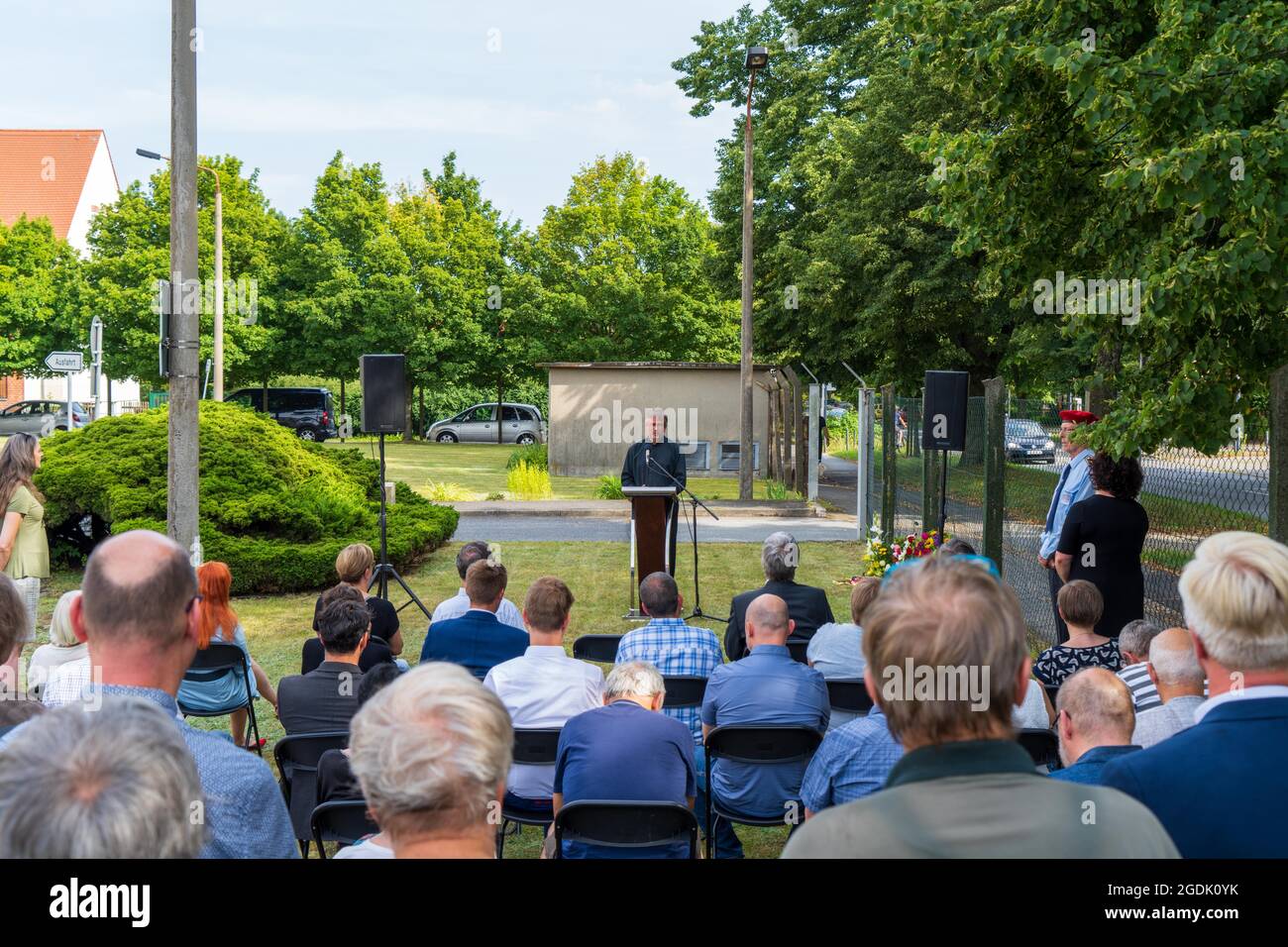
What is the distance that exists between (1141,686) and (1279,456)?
5.18 feet

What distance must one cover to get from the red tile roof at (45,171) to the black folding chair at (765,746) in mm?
61241

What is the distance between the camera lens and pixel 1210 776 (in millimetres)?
2301

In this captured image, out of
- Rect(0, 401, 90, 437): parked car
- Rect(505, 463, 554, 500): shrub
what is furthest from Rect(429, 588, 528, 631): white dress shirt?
Rect(0, 401, 90, 437): parked car

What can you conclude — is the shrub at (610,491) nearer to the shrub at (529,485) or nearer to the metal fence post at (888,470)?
the shrub at (529,485)

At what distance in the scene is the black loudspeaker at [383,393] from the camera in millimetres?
10367

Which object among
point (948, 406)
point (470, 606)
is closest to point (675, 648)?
point (470, 606)

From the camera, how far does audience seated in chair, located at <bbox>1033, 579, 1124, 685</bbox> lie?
5246 millimetres

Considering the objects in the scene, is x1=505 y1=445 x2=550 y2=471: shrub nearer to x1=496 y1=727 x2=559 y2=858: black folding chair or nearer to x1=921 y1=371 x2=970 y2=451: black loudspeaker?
x1=921 y1=371 x2=970 y2=451: black loudspeaker

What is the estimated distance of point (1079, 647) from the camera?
5328 mm

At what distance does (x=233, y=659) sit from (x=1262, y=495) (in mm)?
5629

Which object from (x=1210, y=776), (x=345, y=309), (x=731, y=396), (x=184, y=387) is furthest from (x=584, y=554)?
(x=345, y=309)

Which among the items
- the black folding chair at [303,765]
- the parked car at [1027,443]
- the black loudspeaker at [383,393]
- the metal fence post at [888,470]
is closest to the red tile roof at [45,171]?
the metal fence post at [888,470]
